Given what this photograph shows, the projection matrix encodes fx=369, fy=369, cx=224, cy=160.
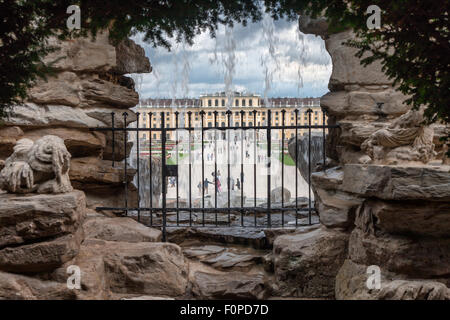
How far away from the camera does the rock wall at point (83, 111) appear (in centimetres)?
435

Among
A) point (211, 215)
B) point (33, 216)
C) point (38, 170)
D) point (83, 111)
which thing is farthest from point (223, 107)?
point (33, 216)

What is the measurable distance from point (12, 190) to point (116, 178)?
1618 mm

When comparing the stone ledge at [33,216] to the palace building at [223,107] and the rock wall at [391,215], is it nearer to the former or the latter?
the rock wall at [391,215]

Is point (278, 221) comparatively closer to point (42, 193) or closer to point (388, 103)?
point (388, 103)

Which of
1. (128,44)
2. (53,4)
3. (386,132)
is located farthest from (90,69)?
(386,132)

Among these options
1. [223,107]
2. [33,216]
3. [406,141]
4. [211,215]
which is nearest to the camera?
[33,216]

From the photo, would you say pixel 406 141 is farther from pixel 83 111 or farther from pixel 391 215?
pixel 83 111

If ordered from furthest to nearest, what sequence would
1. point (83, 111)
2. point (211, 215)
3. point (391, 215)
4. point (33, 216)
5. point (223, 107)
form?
1. point (223, 107)
2. point (211, 215)
3. point (83, 111)
4. point (33, 216)
5. point (391, 215)

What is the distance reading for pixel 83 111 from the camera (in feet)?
15.0

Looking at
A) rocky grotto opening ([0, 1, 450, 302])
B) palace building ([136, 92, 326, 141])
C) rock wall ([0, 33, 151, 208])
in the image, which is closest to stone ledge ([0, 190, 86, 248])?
rocky grotto opening ([0, 1, 450, 302])

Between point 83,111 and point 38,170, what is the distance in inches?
59.7

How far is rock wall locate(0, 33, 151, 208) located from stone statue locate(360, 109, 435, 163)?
3.12m

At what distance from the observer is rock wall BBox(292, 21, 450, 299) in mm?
2777

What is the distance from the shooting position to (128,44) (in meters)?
5.10
